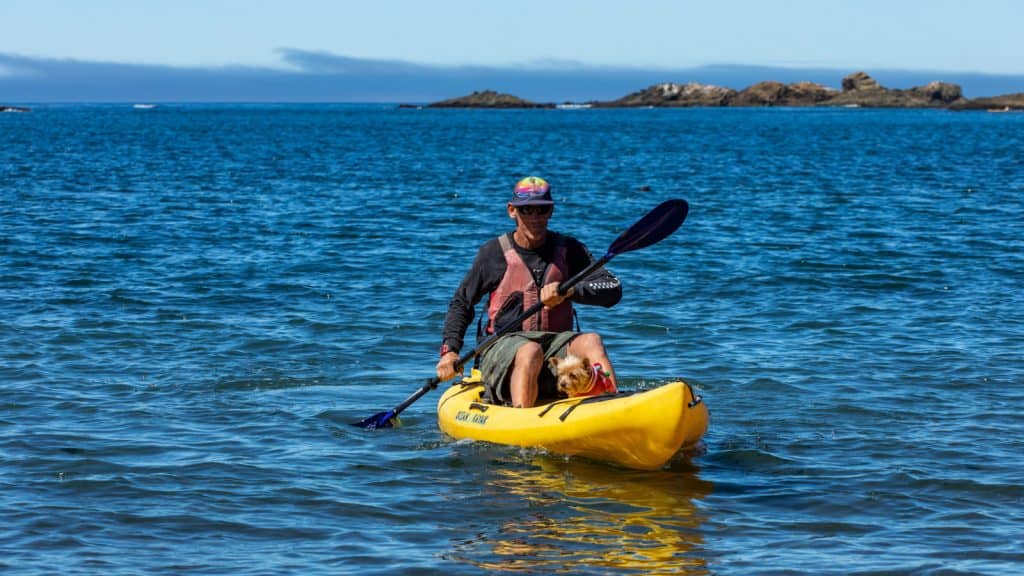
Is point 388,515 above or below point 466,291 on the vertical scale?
below

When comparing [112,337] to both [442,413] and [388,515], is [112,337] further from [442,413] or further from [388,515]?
[388,515]

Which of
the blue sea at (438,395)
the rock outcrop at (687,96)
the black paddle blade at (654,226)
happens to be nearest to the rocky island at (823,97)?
the rock outcrop at (687,96)

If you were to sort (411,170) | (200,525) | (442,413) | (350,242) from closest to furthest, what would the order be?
(200,525)
(442,413)
(350,242)
(411,170)

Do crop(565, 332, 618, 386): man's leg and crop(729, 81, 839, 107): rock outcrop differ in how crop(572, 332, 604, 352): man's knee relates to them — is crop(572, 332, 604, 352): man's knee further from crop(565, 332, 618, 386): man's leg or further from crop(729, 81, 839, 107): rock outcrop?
crop(729, 81, 839, 107): rock outcrop

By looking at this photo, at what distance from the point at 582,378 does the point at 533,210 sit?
112cm

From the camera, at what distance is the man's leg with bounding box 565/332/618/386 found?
298 inches

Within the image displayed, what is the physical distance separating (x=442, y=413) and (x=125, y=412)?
2393mm

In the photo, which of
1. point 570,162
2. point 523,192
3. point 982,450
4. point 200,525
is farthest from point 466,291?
point 570,162

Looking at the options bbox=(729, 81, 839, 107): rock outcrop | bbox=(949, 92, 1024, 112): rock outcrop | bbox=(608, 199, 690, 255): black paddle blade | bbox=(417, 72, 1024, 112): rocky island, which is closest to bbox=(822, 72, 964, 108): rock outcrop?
bbox=(417, 72, 1024, 112): rocky island

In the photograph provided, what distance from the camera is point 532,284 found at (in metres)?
7.97

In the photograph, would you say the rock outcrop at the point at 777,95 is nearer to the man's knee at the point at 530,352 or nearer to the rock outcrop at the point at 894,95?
the rock outcrop at the point at 894,95

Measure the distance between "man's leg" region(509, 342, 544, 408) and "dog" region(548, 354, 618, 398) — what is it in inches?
6.0

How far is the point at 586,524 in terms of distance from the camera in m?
6.48

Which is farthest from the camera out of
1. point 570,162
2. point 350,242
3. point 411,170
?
point 570,162
